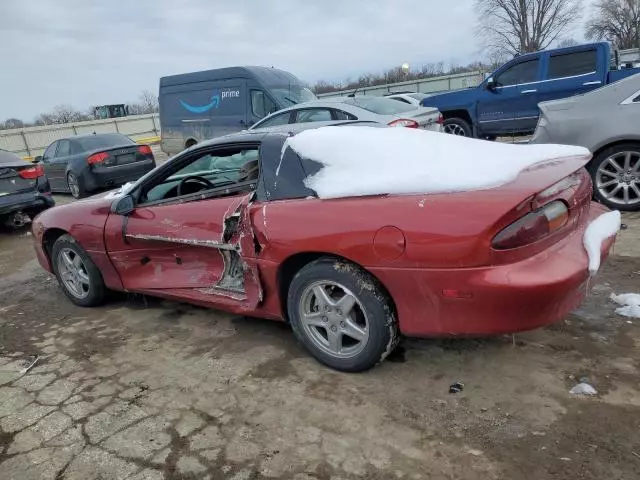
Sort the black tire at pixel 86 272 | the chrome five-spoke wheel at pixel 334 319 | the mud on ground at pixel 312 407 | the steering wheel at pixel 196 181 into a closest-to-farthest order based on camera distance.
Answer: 1. the mud on ground at pixel 312 407
2. the chrome five-spoke wheel at pixel 334 319
3. the steering wheel at pixel 196 181
4. the black tire at pixel 86 272

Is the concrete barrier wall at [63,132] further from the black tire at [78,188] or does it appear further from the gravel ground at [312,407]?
the gravel ground at [312,407]

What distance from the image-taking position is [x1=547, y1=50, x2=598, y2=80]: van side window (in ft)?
30.6

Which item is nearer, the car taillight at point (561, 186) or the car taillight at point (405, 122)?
the car taillight at point (561, 186)

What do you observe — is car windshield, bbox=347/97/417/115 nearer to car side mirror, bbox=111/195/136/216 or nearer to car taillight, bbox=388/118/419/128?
car taillight, bbox=388/118/419/128

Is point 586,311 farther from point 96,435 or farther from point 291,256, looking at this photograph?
point 96,435

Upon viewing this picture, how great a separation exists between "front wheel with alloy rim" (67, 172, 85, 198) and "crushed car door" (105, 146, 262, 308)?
298 inches

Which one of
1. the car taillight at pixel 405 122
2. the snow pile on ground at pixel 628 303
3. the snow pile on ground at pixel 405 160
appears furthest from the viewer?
the car taillight at pixel 405 122

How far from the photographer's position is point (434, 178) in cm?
258

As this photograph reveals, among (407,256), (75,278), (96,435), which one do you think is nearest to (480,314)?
(407,256)

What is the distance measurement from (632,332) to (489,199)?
4.96 ft

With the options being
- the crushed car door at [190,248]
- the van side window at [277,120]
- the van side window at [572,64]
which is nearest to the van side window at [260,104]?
the van side window at [277,120]

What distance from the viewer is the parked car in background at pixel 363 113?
784 cm

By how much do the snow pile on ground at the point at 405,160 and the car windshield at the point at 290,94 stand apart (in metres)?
7.82

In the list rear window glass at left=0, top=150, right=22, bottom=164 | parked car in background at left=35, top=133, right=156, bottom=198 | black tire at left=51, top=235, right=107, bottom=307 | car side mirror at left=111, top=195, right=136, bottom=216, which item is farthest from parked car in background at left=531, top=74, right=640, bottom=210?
parked car in background at left=35, top=133, right=156, bottom=198
